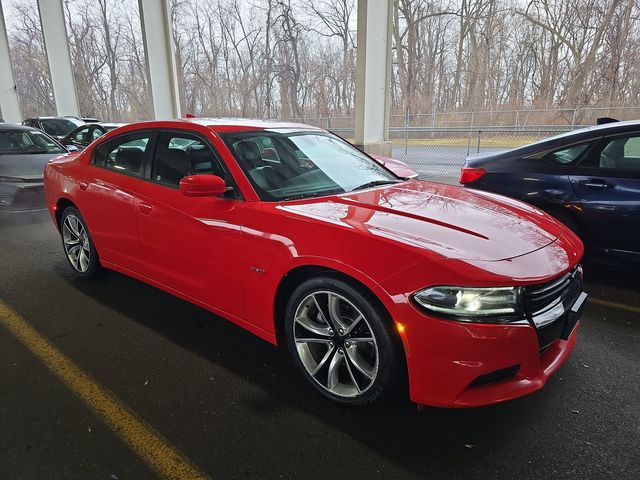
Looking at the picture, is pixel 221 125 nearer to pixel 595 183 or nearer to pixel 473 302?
pixel 473 302

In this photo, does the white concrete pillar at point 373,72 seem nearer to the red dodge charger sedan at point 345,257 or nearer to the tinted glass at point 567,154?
the tinted glass at point 567,154

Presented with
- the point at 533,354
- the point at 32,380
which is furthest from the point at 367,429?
the point at 32,380

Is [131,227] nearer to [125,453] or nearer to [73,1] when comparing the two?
[125,453]

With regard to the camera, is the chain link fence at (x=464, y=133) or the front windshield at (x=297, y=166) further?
the chain link fence at (x=464, y=133)

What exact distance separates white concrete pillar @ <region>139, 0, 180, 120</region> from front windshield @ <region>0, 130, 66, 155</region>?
288 inches

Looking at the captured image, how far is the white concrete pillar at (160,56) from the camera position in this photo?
571 inches

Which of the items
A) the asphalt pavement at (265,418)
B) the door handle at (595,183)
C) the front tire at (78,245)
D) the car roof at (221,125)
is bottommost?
the asphalt pavement at (265,418)

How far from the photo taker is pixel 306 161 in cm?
303

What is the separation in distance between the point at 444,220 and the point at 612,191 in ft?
7.48

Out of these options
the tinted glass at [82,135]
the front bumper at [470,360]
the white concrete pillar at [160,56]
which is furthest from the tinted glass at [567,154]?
the white concrete pillar at [160,56]

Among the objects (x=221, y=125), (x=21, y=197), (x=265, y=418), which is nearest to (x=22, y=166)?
(x=21, y=197)

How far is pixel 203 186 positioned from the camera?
8.30ft

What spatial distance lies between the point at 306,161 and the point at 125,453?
6.72 feet

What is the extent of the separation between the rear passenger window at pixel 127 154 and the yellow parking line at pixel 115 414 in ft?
4.63
